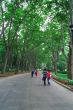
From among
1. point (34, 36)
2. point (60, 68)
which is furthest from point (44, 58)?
point (34, 36)

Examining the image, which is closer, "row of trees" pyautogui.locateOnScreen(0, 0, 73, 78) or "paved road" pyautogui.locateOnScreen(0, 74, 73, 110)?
"paved road" pyautogui.locateOnScreen(0, 74, 73, 110)

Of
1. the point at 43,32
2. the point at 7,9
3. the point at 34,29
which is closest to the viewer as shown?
the point at 7,9

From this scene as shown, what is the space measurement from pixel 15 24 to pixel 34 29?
37.8 feet

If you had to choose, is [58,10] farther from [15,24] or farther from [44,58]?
[44,58]

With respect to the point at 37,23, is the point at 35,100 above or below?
below

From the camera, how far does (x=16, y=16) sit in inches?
2153

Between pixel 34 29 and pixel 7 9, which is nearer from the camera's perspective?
pixel 7 9

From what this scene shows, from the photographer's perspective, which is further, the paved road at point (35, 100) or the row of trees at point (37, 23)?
the row of trees at point (37, 23)

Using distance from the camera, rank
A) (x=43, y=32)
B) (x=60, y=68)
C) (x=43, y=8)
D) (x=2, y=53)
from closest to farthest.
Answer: (x=43, y=8) < (x=43, y=32) < (x=2, y=53) < (x=60, y=68)

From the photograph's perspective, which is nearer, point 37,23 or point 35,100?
point 35,100

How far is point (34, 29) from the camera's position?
67.8 meters

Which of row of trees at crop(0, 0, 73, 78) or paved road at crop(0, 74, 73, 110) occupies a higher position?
row of trees at crop(0, 0, 73, 78)

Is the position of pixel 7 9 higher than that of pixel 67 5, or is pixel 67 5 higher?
pixel 7 9

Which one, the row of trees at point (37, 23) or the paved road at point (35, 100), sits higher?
the row of trees at point (37, 23)
